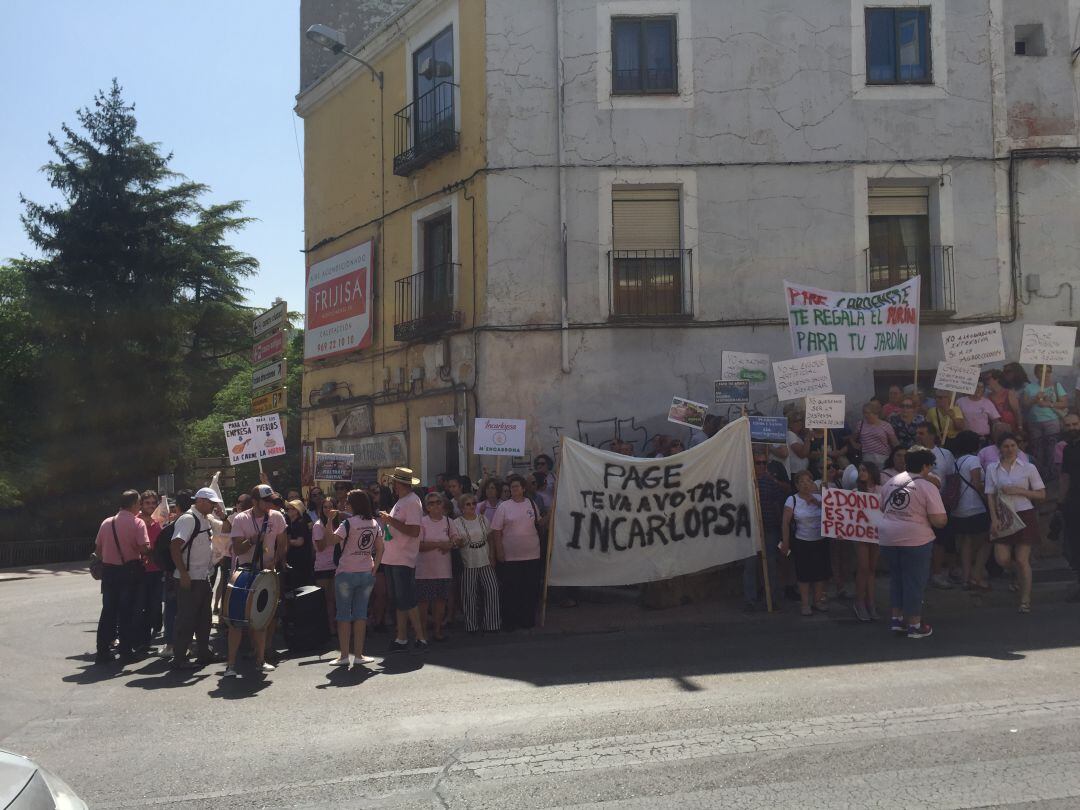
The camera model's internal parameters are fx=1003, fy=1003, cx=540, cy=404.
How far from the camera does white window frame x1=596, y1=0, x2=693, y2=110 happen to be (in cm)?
1558

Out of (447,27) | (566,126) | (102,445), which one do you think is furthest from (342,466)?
(102,445)

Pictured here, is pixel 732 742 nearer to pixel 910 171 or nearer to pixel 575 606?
pixel 575 606

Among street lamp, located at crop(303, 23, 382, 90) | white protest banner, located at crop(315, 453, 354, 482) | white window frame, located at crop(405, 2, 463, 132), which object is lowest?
white protest banner, located at crop(315, 453, 354, 482)

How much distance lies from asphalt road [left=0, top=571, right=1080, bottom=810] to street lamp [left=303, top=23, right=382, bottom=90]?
476 inches

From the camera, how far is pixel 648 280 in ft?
51.4

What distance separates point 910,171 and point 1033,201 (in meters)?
2.00

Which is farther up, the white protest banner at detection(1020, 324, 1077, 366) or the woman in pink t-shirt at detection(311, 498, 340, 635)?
the white protest banner at detection(1020, 324, 1077, 366)

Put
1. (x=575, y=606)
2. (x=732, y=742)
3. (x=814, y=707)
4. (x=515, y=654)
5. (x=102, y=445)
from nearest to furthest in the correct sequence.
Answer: (x=732, y=742) → (x=814, y=707) → (x=515, y=654) → (x=575, y=606) → (x=102, y=445)

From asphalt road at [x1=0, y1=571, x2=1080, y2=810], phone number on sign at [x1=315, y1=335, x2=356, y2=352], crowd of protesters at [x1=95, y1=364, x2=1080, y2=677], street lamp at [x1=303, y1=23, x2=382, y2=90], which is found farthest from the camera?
phone number on sign at [x1=315, y1=335, x2=356, y2=352]

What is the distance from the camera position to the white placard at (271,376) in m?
14.0

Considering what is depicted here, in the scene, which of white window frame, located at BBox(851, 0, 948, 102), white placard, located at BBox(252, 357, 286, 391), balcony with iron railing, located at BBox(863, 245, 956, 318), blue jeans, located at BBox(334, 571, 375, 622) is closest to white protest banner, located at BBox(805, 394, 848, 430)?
balcony with iron railing, located at BBox(863, 245, 956, 318)

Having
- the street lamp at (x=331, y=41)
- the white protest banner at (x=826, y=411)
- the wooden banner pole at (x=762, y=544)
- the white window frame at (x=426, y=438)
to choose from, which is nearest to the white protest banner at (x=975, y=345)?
the white protest banner at (x=826, y=411)

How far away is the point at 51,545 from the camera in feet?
101

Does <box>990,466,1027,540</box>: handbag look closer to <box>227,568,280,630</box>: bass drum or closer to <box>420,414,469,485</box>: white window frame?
<box>227,568,280,630</box>: bass drum
